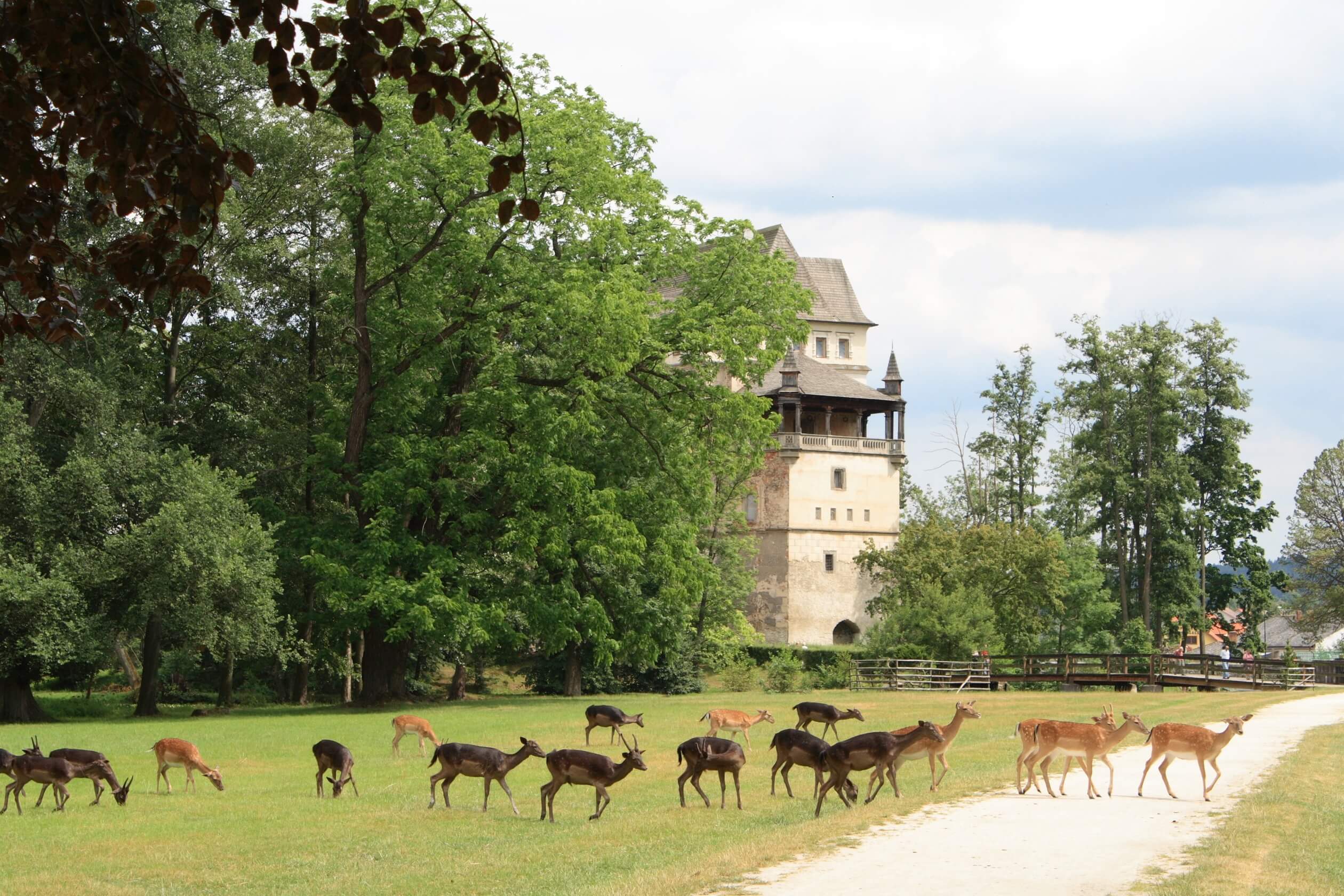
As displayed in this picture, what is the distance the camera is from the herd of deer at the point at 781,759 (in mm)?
14875

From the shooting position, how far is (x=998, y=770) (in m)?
19.4

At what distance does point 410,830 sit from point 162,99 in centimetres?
977

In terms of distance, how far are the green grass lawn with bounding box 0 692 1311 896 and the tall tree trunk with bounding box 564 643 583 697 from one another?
23.8 metres

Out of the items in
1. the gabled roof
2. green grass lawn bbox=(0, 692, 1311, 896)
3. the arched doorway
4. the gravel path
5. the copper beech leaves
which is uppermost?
the gabled roof

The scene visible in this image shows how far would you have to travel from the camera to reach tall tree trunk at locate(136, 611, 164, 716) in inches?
1515

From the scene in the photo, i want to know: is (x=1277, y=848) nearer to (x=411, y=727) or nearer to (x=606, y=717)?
(x=606, y=717)

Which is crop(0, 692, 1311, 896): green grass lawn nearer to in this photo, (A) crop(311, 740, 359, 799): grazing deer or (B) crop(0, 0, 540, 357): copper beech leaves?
(A) crop(311, 740, 359, 799): grazing deer

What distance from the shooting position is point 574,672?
169 ft

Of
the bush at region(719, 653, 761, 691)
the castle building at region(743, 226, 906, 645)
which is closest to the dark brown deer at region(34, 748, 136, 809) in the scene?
the bush at region(719, 653, 761, 691)

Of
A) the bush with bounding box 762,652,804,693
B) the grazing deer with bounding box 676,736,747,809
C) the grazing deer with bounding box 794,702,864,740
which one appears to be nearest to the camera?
the grazing deer with bounding box 676,736,747,809

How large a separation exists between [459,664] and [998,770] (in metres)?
31.4

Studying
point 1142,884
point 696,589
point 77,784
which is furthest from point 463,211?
point 1142,884

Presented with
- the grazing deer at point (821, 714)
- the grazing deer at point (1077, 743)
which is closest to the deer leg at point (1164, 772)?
the grazing deer at point (1077, 743)

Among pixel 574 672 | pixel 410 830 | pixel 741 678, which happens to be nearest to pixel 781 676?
pixel 741 678
